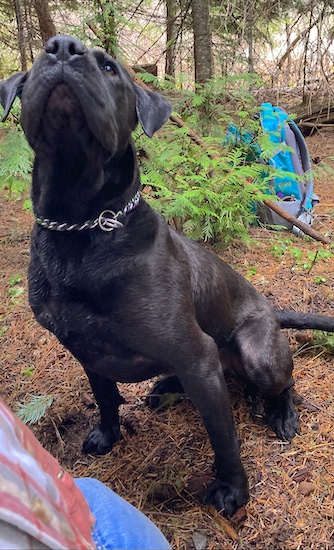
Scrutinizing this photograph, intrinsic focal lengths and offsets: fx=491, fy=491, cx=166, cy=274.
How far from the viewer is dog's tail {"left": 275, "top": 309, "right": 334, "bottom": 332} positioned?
9.89 ft

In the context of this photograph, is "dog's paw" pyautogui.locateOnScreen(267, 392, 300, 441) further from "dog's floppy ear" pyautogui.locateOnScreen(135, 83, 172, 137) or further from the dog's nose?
the dog's nose

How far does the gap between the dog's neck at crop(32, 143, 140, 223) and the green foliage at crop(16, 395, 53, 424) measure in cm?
119

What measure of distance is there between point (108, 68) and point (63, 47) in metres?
0.34

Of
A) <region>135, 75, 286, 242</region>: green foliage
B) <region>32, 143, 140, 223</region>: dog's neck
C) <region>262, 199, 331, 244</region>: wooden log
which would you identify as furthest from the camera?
<region>262, 199, 331, 244</region>: wooden log

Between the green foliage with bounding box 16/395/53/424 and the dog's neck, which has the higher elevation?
the dog's neck

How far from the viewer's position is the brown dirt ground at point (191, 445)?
87.0 inches

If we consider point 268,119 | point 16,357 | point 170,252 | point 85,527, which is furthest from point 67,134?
point 268,119

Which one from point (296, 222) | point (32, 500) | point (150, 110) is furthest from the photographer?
point (296, 222)

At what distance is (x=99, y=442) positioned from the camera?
8.93 ft

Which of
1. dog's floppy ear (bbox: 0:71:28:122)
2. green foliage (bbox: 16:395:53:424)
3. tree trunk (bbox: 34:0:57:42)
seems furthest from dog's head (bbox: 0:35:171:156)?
tree trunk (bbox: 34:0:57:42)

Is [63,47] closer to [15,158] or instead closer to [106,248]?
[106,248]

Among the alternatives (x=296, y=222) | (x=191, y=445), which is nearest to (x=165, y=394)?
(x=191, y=445)

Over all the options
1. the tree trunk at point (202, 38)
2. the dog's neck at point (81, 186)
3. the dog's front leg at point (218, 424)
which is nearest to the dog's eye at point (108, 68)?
the dog's neck at point (81, 186)

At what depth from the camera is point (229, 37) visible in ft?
23.6
